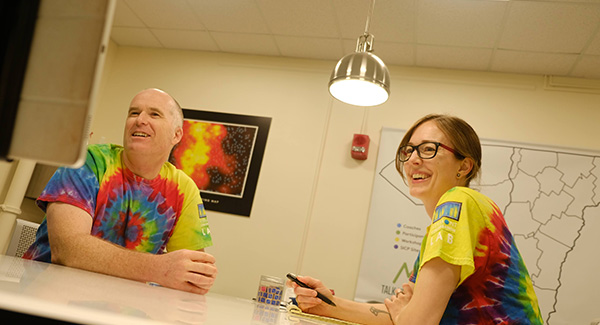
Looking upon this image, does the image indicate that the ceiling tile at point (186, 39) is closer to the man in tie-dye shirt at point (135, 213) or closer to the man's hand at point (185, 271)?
the man in tie-dye shirt at point (135, 213)

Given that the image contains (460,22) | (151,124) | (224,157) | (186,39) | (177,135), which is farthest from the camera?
(186,39)

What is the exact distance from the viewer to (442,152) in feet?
5.08

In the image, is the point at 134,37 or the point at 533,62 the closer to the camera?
the point at 533,62

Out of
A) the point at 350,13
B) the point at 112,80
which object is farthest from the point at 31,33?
the point at 112,80

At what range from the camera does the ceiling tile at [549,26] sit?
9.27ft

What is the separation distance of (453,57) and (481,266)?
270cm

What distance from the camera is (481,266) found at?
1.19 metres

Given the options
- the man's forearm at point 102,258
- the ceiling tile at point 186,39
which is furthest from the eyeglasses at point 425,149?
the ceiling tile at point 186,39

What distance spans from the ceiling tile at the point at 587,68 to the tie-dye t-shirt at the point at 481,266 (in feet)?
8.78

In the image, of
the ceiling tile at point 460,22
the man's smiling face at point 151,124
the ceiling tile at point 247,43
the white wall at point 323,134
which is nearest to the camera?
the man's smiling face at point 151,124

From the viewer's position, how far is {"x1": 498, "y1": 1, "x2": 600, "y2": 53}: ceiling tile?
283cm

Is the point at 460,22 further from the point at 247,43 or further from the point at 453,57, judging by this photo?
the point at 247,43

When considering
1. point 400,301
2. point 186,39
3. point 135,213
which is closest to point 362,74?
point 400,301

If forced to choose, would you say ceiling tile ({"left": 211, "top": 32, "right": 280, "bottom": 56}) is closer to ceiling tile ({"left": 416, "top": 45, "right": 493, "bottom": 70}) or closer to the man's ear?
ceiling tile ({"left": 416, "top": 45, "right": 493, "bottom": 70})
